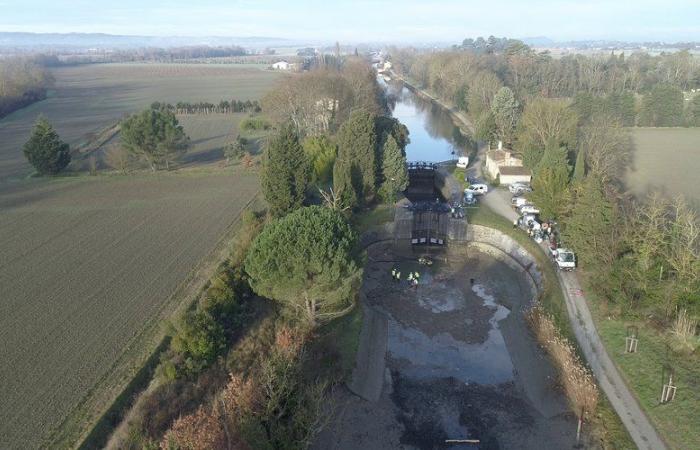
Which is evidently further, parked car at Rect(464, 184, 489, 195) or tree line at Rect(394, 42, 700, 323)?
parked car at Rect(464, 184, 489, 195)

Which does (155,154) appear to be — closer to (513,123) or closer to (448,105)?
(513,123)

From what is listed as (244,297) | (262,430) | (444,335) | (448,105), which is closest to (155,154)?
(244,297)

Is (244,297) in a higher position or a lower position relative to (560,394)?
higher

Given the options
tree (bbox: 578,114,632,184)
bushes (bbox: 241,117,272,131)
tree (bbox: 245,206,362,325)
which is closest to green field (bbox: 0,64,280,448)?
tree (bbox: 245,206,362,325)

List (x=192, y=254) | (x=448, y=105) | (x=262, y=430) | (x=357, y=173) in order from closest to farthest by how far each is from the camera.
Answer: (x=262, y=430) < (x=192, y=254) < (x=357, y=173) < (x=448, y=105)

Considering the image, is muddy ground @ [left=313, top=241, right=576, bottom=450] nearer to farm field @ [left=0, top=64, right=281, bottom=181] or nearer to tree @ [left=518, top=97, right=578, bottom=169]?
tree @ [left=518, top=97, right=578, bottom=169]

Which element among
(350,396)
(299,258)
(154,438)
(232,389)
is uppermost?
(299,258)

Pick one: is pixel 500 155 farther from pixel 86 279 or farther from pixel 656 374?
pixel 86 279
